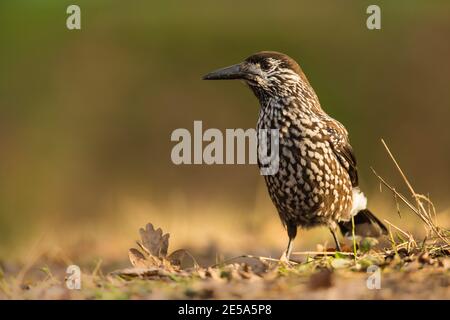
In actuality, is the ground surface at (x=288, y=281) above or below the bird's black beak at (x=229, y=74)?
below

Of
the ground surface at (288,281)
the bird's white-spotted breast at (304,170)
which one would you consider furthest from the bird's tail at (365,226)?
the ground surface at (288,281)

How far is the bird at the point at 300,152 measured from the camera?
563 cm

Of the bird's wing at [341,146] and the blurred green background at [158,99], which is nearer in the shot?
the bird's wing at [341,146]

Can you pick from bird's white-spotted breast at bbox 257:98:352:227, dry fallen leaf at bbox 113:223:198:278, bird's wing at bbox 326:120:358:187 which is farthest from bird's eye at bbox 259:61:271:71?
dry fallen leaf at bbox 113:223:198:278

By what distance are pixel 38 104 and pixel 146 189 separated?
14.3 feet

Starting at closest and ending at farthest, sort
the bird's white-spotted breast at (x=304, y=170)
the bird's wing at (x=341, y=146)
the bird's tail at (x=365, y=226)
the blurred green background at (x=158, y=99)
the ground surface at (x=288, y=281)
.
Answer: the ground surface at (x=288, y=281)
the bird's white-spotted breast at (x=304, y=170)
the bird's wing at (x=341, y=146)
the bird's tail at (x=365, y=226)
the blurred green background at (x=158, y=99)

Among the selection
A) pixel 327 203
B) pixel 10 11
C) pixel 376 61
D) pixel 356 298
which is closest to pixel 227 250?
pixel 327 203

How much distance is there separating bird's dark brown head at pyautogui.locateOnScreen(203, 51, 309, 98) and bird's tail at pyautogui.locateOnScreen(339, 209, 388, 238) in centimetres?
129

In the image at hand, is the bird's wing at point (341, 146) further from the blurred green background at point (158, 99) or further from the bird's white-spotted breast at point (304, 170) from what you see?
the blurred green background at point (158, 99)

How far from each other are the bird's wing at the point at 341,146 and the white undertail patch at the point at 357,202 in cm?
15

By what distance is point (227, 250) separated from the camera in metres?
7.41

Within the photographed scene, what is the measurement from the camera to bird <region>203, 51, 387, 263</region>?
5629mm

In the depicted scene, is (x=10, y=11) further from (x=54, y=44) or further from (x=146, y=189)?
(x=146, y=189)

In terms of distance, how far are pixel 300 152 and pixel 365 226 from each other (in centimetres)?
128
